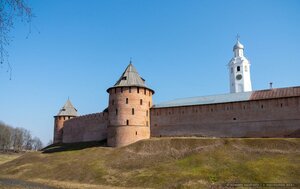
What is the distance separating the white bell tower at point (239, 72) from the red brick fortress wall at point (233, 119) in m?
22.1

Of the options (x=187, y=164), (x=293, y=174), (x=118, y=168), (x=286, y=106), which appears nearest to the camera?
(x=293, y=174)

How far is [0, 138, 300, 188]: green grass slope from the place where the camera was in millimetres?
19641

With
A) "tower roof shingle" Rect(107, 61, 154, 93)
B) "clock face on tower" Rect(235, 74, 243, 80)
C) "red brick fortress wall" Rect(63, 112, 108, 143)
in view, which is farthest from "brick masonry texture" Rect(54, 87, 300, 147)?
"clock face on tower" Rect(235, 74, 243, 80)

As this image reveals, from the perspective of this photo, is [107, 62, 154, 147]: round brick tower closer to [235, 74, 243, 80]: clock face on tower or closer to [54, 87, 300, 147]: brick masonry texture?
[54, 87, 300, 147]: brick masonry texture

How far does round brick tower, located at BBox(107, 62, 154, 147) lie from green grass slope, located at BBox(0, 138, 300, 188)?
4.87 feet

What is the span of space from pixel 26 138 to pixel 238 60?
73326 mm

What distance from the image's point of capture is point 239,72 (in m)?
51.1

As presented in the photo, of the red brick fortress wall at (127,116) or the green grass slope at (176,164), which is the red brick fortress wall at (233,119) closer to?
the red brick fortress wall at (127,116)

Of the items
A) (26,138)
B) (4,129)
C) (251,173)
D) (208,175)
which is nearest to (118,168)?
(208,175)

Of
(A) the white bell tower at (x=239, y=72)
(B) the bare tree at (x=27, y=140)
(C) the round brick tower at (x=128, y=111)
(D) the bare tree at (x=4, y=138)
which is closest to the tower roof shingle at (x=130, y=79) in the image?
(C) the round brick tower at (x=128, y=111)

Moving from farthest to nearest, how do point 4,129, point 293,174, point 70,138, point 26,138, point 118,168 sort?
point 26,138 < point 4,129 < point 70,138 < point 118,168 < point 293,174

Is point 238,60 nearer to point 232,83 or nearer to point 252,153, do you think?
point 232,83

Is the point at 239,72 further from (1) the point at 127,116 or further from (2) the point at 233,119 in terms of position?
(1) the point at 127,116

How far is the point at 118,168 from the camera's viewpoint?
25.0 m
